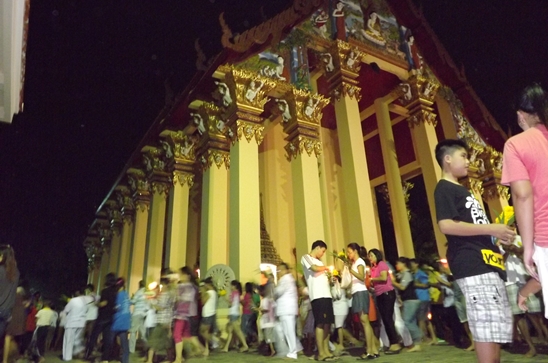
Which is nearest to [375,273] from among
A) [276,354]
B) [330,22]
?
[276,354]

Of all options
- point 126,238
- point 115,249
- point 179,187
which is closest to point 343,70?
point 179,187

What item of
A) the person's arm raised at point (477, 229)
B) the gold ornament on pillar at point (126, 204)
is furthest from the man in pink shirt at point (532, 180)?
the gold ornament on pillar at point (126, 204)

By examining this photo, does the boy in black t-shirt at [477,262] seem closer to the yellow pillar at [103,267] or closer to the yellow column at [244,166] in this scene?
the yellow column at [244,166]

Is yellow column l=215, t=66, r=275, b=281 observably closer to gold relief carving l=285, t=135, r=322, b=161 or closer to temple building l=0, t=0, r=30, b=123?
gold relief carving l=285, t=135, r=322, b=161

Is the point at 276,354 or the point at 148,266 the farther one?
the point at 148,266

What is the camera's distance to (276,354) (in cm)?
550

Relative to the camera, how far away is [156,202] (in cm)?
1466

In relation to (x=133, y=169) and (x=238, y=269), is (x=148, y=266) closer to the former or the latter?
(x=133, y=169)

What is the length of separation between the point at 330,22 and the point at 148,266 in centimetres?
1010

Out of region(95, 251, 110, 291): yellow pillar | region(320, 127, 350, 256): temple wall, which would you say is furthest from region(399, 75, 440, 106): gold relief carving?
region(95, 251, 110, 291): yellow pillar

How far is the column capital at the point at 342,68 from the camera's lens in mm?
11008

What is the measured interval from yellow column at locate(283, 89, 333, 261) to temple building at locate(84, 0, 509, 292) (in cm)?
3

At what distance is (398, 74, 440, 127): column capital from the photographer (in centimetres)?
1247

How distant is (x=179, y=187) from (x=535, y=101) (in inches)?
477
